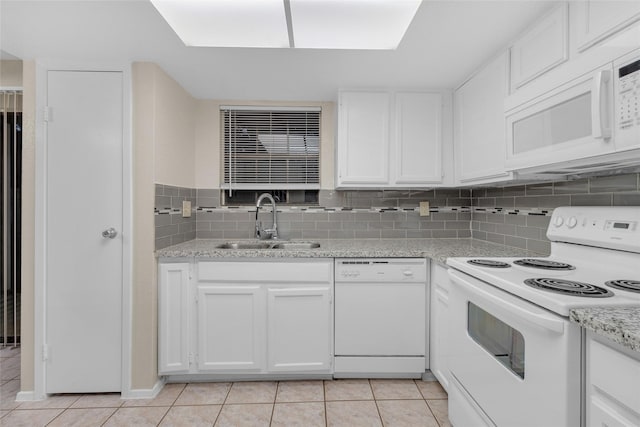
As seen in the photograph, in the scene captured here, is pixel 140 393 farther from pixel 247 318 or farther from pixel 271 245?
pixel 271 245

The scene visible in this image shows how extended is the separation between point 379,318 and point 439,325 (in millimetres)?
379

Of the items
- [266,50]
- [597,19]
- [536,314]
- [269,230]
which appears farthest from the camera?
[269,230]

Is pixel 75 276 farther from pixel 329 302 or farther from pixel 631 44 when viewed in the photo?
pixel 631 44

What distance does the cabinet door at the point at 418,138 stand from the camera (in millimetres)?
2268

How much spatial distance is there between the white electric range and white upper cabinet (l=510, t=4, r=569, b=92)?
71 cm

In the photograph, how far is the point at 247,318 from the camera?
6.35ft

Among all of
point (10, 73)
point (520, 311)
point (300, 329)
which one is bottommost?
point (300, 329)

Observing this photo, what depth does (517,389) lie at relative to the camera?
3.37 ft

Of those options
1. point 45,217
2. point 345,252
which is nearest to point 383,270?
point 345,252

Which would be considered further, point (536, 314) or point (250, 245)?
point (250, 245)

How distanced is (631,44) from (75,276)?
2.88m

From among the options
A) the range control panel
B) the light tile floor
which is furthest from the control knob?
the light tile floor

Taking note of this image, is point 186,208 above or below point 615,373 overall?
above

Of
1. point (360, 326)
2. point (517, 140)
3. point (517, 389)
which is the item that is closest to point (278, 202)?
point (360, 326)
